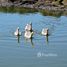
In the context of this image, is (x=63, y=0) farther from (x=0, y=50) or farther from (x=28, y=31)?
(x=0, y=50)

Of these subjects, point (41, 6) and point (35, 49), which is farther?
point (41, 6)

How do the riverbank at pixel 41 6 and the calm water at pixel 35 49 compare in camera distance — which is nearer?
the calm water at pixel 35 49

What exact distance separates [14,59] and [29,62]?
1.23 meters

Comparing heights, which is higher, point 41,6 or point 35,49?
point 35,49

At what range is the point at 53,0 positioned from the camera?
231 ft

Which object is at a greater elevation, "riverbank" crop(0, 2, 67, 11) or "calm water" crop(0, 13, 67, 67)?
"calm water" crop(0, 13, 67, 67)

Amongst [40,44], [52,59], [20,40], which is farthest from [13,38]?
[52,59]

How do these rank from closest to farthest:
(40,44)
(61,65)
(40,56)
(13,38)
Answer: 1. (61,65)
2. (40,56)
3. (40,44)
4. (13,38)

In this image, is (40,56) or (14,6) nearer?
(40,56)

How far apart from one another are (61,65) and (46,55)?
292 cm

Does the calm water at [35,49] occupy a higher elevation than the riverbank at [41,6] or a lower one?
higher

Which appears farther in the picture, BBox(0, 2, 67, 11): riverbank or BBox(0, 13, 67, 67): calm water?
A: BBox(0, 2, 67, 11): riverbank

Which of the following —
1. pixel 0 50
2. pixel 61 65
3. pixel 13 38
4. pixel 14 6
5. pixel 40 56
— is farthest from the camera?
pixel 14 6

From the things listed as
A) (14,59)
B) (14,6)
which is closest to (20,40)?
(14,59)
